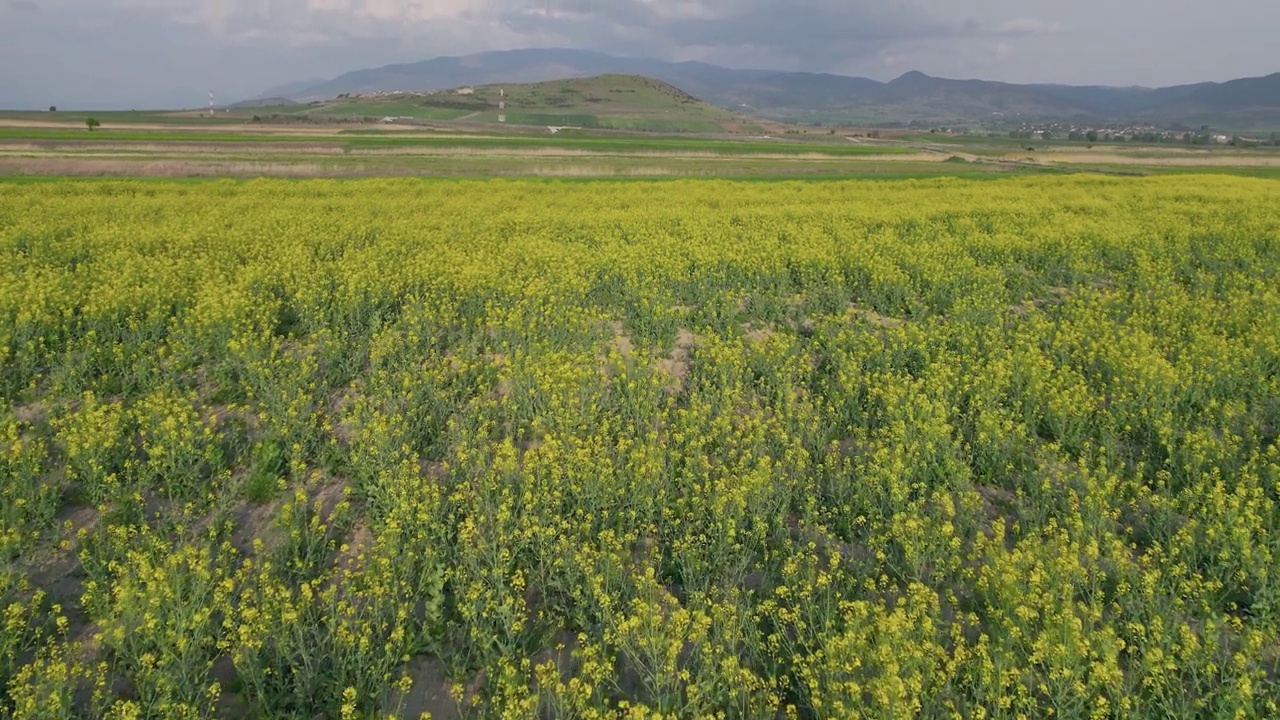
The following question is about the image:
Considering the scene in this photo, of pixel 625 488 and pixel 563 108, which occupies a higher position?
pixel 563 108

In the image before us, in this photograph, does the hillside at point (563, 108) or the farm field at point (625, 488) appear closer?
the farm field at point (625, 488)

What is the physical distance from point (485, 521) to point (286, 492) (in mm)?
2575

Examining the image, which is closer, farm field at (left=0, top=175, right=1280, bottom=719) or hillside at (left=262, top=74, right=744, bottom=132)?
farm field at (left=0, top=175, right=1280, bottom=719)

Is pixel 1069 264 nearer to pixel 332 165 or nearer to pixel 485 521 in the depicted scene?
pixel 485 521

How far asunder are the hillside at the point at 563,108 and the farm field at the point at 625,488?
10203 cm

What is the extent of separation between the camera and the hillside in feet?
382

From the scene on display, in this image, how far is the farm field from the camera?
15.4 ft

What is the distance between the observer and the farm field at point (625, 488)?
4699 mm

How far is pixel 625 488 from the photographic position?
6.81 meters

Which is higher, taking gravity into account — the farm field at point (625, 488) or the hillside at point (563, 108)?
the hillside at point (563, 108)

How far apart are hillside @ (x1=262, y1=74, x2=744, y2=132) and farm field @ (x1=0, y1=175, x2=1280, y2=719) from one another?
10203 cm

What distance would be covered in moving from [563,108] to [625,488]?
147765 mm

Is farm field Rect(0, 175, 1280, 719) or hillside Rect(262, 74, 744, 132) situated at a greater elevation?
hillside Rect(262, 74, 744, 132)

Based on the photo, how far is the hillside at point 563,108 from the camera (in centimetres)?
11638
